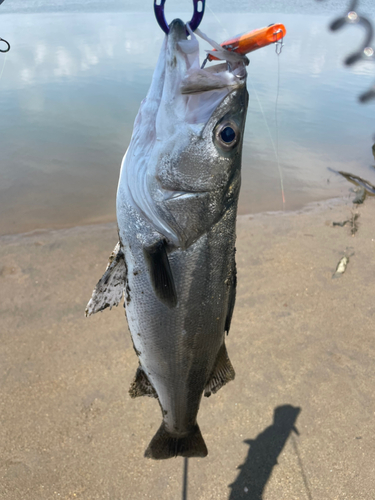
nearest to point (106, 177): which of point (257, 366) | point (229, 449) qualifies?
point (257, 366)

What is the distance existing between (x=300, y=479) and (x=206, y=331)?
2.64m

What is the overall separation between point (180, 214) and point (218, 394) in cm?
314

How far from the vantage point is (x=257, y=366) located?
15.0ft

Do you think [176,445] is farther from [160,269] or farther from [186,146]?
[186,146]

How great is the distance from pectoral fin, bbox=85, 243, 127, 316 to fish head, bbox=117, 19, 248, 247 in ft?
0.99

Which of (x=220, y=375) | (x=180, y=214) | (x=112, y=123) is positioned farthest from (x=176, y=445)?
(x=112, y=123)

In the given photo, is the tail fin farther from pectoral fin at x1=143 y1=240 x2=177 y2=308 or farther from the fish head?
the fish head

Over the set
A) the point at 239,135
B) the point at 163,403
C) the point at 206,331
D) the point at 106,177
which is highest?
the point at 239,135

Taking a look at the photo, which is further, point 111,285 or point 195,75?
point 111,285

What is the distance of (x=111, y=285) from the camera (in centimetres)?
200

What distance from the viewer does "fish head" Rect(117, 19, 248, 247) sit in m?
1.66

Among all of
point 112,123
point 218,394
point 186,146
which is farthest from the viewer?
point 112,123

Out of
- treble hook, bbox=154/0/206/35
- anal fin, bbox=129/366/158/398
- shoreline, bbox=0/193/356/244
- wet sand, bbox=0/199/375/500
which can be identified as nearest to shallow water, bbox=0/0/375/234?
shoreline, bbox=0/193/356/244

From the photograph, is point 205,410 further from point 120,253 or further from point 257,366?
point 120,253
